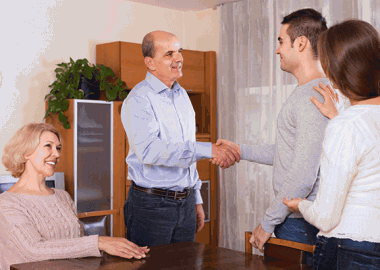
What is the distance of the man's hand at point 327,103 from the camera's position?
184 cm

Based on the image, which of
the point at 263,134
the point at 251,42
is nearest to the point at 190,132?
the point at 263,134

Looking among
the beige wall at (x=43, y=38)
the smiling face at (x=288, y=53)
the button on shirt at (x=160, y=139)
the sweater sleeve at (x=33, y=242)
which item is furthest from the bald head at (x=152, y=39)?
the beige wall at (x=43, y=38)

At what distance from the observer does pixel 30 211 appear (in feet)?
6.88

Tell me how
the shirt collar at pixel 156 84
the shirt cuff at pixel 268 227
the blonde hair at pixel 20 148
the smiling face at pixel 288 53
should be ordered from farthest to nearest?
1. the shirt collar at pixel 156 84
2. the blonde hair at pixel 20 148
3. the smiling face at pixel 288 53
4. the shirt cuff at pixel 268 227

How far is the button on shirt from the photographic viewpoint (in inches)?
94.2

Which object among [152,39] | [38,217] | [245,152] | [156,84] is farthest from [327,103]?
[38,217]

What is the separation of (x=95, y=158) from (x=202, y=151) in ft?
6.13

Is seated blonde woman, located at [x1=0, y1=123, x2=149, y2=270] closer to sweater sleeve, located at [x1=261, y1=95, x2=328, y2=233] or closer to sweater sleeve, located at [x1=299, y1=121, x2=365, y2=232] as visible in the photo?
sweater sleeve, located at [x1=261, y1=95, x2=328, y2=233]

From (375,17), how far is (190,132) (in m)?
2.17

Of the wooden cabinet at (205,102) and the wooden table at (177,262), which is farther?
the wooden cabinet at (205,102)

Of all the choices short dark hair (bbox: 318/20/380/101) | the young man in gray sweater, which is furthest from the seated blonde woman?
short dark hair (bbox: 318/20/380/101)

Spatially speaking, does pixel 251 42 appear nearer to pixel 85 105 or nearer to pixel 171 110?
pixel 85 105

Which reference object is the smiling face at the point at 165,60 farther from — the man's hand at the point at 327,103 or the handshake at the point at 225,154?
the man's hand at the point at 327,103

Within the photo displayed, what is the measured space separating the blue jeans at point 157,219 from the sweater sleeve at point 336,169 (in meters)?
1.24
